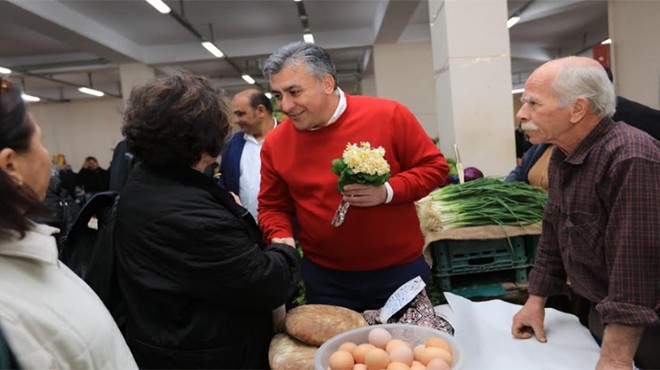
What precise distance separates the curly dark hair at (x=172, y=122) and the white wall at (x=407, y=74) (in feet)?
31.6

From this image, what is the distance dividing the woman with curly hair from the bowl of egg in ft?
0.74

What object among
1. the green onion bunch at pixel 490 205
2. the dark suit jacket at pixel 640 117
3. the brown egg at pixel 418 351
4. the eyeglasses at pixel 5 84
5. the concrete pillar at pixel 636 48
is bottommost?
the brown egg at pixel 418 351

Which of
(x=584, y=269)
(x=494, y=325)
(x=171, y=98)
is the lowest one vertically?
(x=494, y=325)

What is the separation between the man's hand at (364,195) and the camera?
1.56 metres

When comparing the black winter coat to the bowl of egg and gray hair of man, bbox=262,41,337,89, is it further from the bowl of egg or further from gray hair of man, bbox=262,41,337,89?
gray hair of man, bbox=262,41,337,89

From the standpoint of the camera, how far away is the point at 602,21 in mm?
11117

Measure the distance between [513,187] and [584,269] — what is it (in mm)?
1387

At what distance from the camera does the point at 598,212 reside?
4.26ft

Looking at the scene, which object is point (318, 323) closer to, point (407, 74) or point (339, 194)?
point (339, 194)

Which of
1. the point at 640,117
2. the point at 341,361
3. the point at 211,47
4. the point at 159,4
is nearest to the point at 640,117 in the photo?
the point at 640,117

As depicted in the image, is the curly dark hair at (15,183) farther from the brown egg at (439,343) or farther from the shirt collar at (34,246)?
the brown egg at (439,343)

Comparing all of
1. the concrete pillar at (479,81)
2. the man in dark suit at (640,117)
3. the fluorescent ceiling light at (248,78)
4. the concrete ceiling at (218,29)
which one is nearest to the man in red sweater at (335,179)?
the man in dark suit at (640,117)

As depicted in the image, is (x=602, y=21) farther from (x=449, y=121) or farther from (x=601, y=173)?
(x=601, y=173)

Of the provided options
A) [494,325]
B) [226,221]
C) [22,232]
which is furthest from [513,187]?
[22,232]
